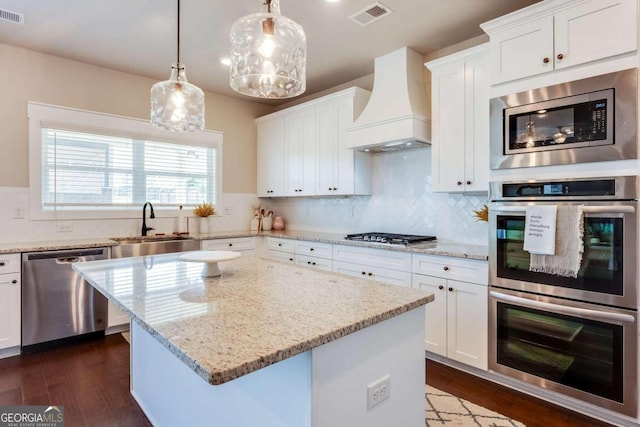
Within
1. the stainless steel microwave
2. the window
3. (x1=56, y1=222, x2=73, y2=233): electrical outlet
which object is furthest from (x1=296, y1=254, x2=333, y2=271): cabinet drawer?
(x1=56, y1=222, x2=73, y2=233): electrical outlet

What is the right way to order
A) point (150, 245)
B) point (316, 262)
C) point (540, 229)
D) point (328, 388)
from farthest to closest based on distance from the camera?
point (316, 262) < point (150, 245) < point (540, 229) < point (328, 388)

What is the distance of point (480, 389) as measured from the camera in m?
2.46

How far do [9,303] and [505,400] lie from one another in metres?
3.85

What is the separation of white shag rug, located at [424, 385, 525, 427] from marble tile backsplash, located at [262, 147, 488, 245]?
134cm

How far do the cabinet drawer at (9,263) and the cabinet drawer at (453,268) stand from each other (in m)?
3.28

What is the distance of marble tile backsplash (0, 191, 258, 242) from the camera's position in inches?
129

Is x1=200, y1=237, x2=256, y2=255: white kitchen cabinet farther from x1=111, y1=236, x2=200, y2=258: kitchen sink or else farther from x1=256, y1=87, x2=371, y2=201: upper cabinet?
x1=256, y1=87, x2=371, y2=201: upper cabinet

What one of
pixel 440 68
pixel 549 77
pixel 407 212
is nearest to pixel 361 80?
pixel 440 68

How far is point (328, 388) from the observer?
3.59 feet

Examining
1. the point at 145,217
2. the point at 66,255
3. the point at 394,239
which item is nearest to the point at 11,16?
the point at 66,255

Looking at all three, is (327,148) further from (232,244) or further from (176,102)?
(176,102)

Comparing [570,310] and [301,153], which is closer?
[570,310]

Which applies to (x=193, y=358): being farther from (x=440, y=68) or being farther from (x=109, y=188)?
(x=109, y=188)

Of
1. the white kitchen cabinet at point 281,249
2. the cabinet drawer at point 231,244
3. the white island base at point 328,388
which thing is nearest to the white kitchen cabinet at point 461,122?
the white island base at point 328,388
